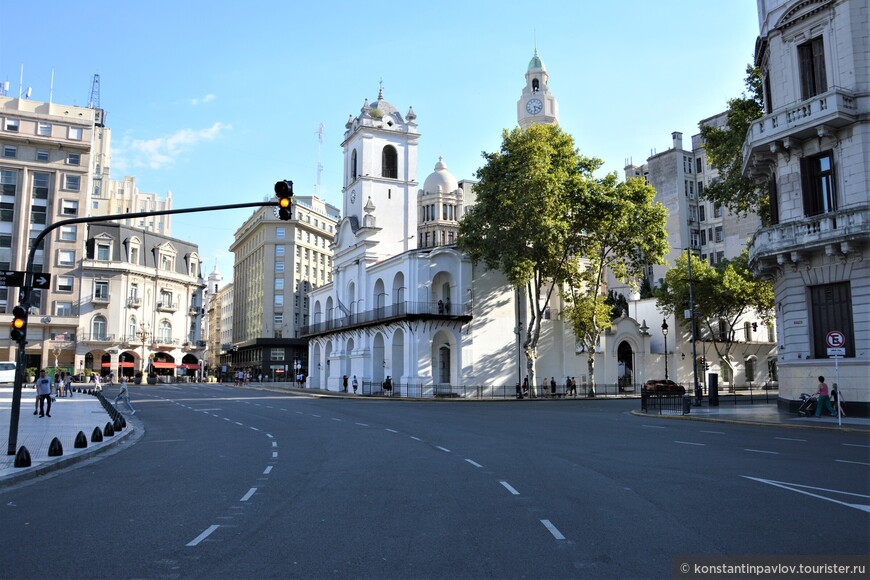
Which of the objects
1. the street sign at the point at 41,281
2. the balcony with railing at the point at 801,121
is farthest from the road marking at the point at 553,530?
the balcony with railing at the point at 801,121

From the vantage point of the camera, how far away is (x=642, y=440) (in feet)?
59.4

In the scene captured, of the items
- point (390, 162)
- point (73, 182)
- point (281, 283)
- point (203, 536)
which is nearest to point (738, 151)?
point (203, 536)

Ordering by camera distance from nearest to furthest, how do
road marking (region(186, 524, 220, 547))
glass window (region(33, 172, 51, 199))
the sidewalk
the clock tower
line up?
road marking (region(186, 524, 220, 547)) → the sidewalk → glass window (region(33, 172, 51, 199)) → the clock tower

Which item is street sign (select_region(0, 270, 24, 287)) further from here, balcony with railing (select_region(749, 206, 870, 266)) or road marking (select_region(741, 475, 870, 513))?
balcony with railing (select_region(749, 206, 870, 266))

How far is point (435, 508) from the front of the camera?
9.23m

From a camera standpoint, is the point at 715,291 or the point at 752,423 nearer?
the point at 752,423

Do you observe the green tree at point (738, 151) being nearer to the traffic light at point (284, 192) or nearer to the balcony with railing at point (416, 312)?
the balcony with railing at point (416, 312)

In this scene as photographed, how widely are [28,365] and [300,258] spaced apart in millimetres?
43380

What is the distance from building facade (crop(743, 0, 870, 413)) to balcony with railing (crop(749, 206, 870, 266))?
4 cm

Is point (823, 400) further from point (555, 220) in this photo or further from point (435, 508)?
point (555, 220)

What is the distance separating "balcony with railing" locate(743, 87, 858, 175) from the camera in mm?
23828

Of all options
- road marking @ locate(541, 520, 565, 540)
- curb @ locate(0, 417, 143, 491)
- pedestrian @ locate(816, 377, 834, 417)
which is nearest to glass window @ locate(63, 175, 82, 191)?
curb @ locate(0, 417, 143, 491)

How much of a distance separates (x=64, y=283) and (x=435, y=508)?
7743cm

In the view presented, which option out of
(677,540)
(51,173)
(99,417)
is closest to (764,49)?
(677,540)
